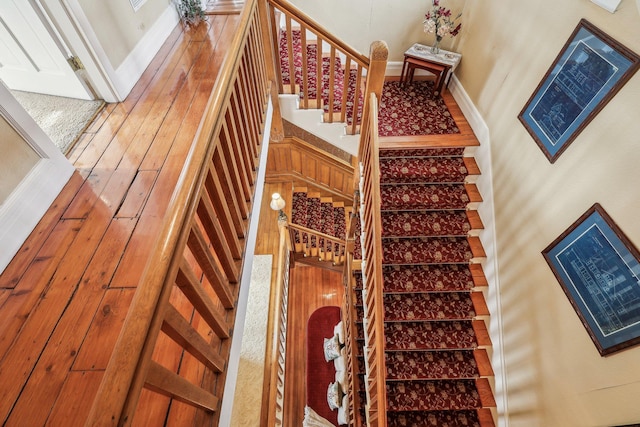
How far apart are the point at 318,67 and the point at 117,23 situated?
1.64 metres

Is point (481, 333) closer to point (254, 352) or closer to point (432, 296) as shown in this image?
point (432, 296)

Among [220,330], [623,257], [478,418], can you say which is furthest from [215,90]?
[478,418]

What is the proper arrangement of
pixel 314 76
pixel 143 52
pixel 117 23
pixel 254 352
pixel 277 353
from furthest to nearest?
pixel 254 352, pixel 314 76, pixel 277 353, pixel 143 52, pixel 117 23

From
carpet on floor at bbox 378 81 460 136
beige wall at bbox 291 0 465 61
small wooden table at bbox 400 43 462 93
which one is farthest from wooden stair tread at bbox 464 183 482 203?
beige wall at bbox 291 0 465 61

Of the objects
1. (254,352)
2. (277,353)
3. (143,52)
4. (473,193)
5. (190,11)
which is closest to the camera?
(143,52)

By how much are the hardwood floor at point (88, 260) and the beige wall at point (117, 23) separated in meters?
0.37

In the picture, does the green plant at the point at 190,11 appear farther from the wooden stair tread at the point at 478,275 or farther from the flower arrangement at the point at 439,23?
the wooden stair tread at the point at 478,275

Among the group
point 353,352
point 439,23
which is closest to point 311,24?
point 439,23

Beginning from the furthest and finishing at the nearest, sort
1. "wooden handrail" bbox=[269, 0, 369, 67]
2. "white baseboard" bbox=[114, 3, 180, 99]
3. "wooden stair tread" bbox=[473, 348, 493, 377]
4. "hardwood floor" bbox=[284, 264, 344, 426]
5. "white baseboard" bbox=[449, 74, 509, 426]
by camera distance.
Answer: "hardwood floor" bbox=[284, 264, 344, 426], "wooden stair tread" bbox=[473, 348, 493, 377], "white baseboard" bbox=[449, 74, 509, 426], "white baseboard" bbox=[114, 3, 180, 99], "wooden handrail" bbox=[269, 0, 369, 67]

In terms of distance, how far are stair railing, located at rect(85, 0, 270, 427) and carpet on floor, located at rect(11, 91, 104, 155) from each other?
126 cm

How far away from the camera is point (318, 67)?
8.72ft

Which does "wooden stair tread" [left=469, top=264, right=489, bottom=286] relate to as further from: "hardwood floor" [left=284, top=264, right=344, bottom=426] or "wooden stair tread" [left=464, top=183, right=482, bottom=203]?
"hardwood floor" [left=284, top=264, right=344, bottom=426]

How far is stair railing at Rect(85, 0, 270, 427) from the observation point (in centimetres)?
68

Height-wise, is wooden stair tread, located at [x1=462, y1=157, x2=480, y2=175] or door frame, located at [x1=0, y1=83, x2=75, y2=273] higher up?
wooden stair tread, located at [x1=462, y1=157, x2=480, y2=175]
